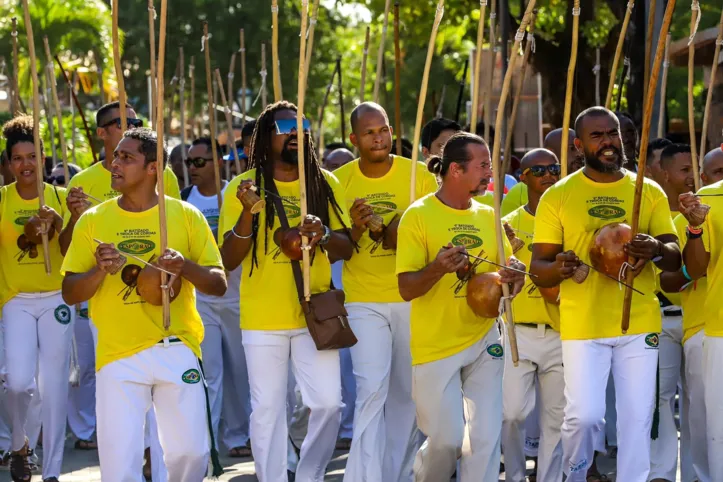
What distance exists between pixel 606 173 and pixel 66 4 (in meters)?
21.2

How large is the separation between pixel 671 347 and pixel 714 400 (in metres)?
1.16

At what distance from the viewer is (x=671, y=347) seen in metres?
9.05

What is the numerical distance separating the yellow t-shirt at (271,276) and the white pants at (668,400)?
2285 mm

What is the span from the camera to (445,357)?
7852 mm

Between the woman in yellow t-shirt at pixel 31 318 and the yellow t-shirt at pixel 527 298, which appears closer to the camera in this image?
the yellow t-shirt at pixel 527 298

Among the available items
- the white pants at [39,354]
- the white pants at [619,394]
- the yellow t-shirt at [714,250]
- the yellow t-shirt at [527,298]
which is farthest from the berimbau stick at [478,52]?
the white pants at [39,354]

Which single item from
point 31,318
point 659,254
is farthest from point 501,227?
point 31,318

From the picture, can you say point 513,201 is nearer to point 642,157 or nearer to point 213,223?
point 642,157

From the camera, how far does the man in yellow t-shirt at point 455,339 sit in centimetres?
784

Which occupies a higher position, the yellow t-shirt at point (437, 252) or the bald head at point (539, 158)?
the bald head at point (539, 158)

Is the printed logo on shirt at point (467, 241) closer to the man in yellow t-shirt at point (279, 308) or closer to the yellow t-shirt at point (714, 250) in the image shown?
the man in yellow t-shirt at point (279, 308)

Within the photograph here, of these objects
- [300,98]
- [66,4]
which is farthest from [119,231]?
[66,4]

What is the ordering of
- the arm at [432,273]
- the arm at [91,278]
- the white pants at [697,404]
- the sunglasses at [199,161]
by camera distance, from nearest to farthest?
the arm at [91,278] → the arm at [432,273] → the white pants at [697,404] → the sunglasses at [199,161]

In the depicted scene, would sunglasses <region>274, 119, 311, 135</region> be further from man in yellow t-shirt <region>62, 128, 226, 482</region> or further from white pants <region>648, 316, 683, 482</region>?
white pants <region>648, 316, 683, 482</region>
